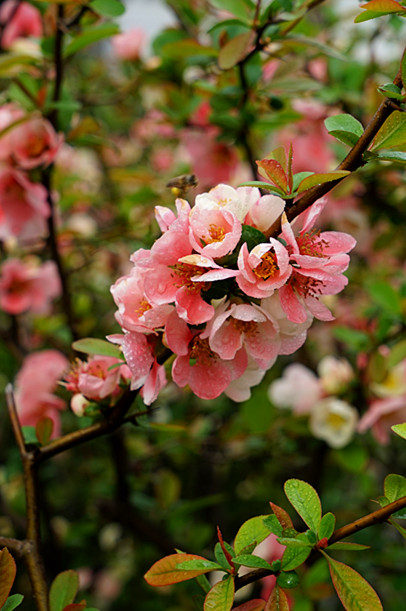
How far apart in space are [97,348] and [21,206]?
1.38ft

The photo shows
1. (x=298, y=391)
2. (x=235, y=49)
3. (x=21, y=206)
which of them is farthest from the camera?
(x=298, y=391)

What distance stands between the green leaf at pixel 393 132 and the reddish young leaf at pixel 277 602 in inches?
12.4

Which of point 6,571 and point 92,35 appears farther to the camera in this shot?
point 92,35

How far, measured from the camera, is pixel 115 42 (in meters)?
1.34

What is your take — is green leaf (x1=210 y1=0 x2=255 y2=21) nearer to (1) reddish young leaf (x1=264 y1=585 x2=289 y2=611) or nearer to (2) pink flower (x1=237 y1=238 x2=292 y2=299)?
(2) pink flower (x1=237 y1=238 x2=292 y2=299)

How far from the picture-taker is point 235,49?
26.9 inches

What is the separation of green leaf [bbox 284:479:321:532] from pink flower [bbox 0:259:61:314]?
0.80 metres

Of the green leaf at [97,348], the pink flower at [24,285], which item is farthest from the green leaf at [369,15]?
the pink flower at [24,285]

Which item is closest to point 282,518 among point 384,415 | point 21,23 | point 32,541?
point 32,541

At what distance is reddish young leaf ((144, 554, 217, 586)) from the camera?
0.40 meters

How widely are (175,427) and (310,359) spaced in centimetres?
89

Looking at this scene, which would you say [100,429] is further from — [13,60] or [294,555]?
[13,60]

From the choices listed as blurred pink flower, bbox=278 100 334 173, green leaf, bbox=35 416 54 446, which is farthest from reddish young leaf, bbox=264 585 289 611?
blurred pink flower, bbox=278 100 334 173

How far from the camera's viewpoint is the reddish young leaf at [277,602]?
397 mm
